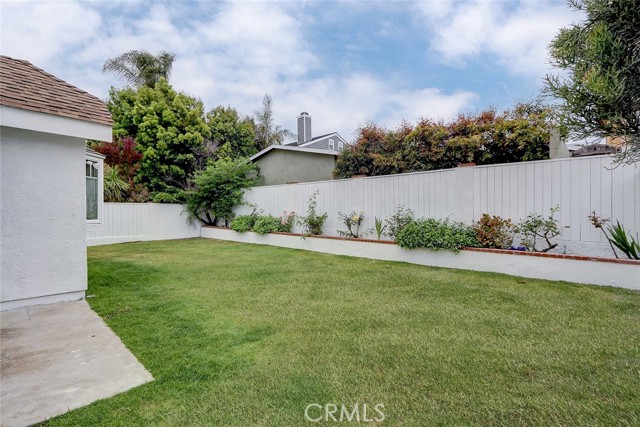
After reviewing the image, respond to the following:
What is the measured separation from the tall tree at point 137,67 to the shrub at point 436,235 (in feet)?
62.8

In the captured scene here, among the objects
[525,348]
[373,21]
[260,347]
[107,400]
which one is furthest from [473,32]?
[107,400]

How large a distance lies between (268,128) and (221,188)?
15.0 metres

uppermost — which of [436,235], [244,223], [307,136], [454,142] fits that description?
[307,136]

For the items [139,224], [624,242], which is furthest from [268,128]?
[624,242]

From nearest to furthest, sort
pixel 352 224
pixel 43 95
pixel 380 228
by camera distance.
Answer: pixel 43 95
pixel 380 228
pixel 352 224

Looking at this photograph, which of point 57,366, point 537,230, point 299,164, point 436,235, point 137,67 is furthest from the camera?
point 137,67

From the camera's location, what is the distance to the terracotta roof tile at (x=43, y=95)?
438 cm

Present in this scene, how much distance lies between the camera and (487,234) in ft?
21.8

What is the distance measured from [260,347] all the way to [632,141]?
542 centimetres

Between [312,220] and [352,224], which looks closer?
[352,224]

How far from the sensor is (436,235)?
23.1 feet

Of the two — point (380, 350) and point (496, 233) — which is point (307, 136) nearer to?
point (496, 233)

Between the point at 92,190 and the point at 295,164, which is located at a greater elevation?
the point at 295,164

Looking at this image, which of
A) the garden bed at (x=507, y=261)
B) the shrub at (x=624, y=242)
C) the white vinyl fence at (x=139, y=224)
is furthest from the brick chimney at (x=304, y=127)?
the shrub at (x=624, y=242)
